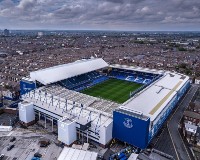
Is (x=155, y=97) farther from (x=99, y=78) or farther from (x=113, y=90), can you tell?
(x=99, y=78)

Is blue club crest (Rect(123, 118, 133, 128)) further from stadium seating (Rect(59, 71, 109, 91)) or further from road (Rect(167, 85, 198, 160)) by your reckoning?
stadium seating (Rect(59, 71, 109, 91))

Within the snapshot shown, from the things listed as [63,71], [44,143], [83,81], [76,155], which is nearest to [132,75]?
[83,81]

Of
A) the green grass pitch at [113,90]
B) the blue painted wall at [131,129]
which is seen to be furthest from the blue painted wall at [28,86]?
the blue painted wall at [131,129]

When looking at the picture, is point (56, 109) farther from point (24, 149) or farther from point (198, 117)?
point (198, 117)

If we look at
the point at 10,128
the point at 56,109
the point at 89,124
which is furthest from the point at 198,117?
the point at 10,128

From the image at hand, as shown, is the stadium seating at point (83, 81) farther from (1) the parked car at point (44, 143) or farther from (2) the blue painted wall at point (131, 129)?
(2) the blue painted wall at point (131, 129)

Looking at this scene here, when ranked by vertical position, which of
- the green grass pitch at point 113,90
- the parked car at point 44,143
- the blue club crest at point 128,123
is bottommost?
the parked car at point 44,143

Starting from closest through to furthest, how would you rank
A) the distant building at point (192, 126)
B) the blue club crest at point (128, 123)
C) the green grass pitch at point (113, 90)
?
1. the blue club crest at point (128, 123)
2. the distant building at point (192, 126)
3. the green grass pitch at point (113, 90)

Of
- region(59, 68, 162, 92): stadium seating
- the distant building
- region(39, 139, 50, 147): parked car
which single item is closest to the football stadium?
region(59, 68, 162, 92): stadium seating

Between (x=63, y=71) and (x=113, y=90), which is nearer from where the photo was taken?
(x=63, y=71)
